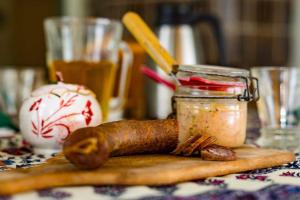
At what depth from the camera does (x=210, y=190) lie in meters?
0.52

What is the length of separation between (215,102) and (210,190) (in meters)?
0.17

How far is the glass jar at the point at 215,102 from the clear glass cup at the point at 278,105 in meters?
0.17

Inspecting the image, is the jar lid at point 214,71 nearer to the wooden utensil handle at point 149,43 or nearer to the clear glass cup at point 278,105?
the wooden utensil handle at point 149,43

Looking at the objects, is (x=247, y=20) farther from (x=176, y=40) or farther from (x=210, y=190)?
(x=210, y=190)

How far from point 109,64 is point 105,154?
0.50 meters

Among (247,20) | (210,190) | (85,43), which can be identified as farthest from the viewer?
(247,20)

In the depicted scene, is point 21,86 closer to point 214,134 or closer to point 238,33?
point 214,134

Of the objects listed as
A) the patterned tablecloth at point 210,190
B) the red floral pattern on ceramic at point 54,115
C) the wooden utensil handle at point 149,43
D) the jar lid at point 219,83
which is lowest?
the patterned tablecloth at point 210,190

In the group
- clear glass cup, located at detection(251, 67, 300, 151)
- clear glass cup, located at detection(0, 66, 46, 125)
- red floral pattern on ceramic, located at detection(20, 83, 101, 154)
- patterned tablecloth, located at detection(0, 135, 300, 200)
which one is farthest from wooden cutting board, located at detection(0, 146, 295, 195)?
clear glass cup, located at detection(0, 66, 46, 125)

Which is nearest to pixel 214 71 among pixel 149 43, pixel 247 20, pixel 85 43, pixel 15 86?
pixel 149 43

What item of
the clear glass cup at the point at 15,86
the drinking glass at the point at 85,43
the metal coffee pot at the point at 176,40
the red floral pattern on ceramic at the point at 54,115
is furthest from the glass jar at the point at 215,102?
the clear glass cup at the point at 15,86

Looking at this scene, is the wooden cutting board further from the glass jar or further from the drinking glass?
the drinking glass

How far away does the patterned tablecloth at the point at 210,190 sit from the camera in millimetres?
493

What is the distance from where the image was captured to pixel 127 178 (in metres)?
0.52
